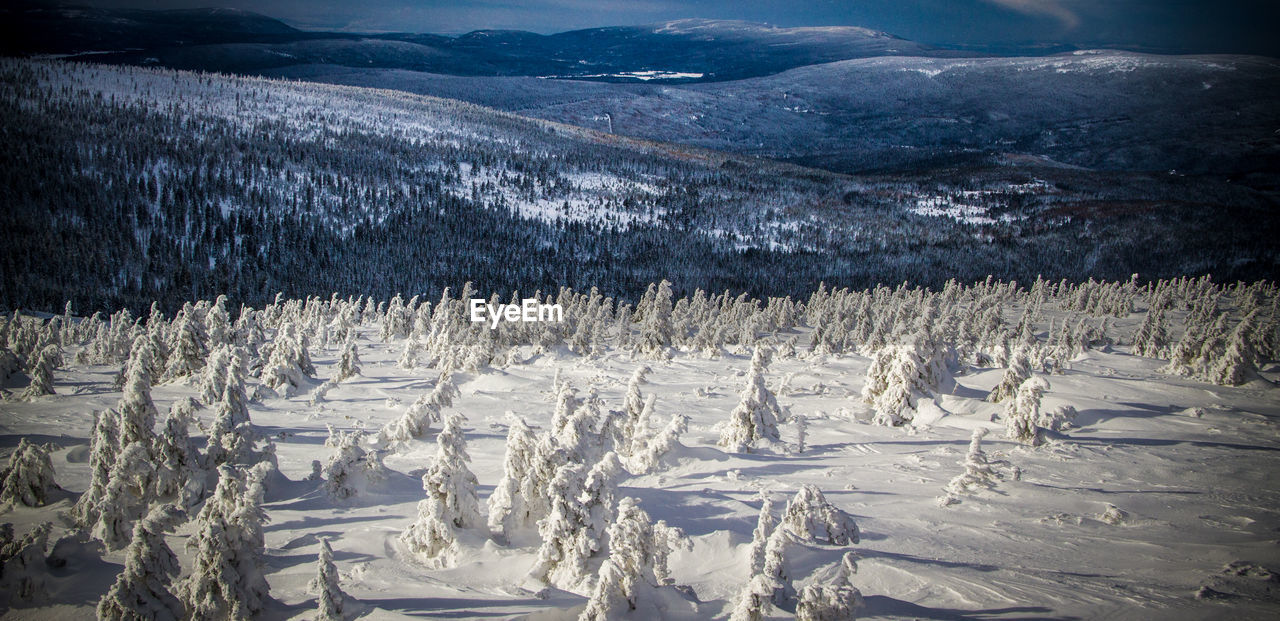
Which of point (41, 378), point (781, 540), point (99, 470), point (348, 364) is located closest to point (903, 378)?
point (781, 540)

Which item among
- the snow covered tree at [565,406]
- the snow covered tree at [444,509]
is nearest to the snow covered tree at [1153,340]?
the snow covered tree at [565,406]

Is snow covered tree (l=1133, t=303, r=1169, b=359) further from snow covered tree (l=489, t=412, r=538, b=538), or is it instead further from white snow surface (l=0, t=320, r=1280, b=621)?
snow covered tree (l=489, t=412, r=538, b=538)

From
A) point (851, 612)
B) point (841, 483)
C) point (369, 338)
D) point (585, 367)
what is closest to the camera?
point (851, 612)

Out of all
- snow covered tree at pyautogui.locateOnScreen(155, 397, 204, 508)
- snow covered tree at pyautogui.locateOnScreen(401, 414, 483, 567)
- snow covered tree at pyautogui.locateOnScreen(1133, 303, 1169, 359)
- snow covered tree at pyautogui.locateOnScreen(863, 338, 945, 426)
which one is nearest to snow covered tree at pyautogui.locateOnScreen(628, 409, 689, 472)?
snow covered tree at pyautogui.locateOnScreen(401, 414, 483, 567)

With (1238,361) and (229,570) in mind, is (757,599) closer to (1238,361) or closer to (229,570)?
(229,570)

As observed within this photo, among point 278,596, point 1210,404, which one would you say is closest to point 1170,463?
point 1210,404

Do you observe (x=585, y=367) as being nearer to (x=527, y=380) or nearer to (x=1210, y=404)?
(x=527, y=380)

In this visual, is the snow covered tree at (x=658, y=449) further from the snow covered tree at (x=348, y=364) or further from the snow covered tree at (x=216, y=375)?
the snow covered tree at (x=348, y=364)
